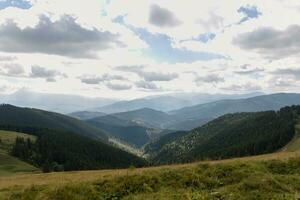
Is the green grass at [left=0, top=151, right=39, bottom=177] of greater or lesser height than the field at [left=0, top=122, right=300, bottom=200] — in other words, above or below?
below

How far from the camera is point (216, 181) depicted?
2106 cm

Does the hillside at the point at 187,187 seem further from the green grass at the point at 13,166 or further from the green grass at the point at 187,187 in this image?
the green grass at the point at 13,166

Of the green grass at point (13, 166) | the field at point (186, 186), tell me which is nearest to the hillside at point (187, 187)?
the field at point (186, 186)

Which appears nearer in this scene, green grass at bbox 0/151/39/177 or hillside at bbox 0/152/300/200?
hillside at bbox 0/152/300/200

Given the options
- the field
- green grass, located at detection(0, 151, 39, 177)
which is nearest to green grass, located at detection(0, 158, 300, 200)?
the field

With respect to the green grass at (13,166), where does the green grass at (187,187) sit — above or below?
above

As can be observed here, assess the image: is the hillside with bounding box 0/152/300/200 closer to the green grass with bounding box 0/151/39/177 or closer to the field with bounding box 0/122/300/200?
the field with bounding box 0/122/300/200

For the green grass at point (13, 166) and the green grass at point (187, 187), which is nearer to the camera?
the green grass at point (187, 187)

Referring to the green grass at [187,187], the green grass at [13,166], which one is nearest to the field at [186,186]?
the green grass at [187,187]

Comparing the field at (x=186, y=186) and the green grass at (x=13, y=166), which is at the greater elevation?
the field at (x=186, y=186)

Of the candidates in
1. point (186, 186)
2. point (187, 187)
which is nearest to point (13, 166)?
point (186, 186)

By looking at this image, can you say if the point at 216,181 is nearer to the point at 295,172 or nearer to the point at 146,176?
the point at 146,176

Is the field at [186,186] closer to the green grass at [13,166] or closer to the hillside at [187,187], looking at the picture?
the hillside at [187,187]

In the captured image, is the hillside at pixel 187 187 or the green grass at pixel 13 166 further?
the green grass at pixel 13 166
